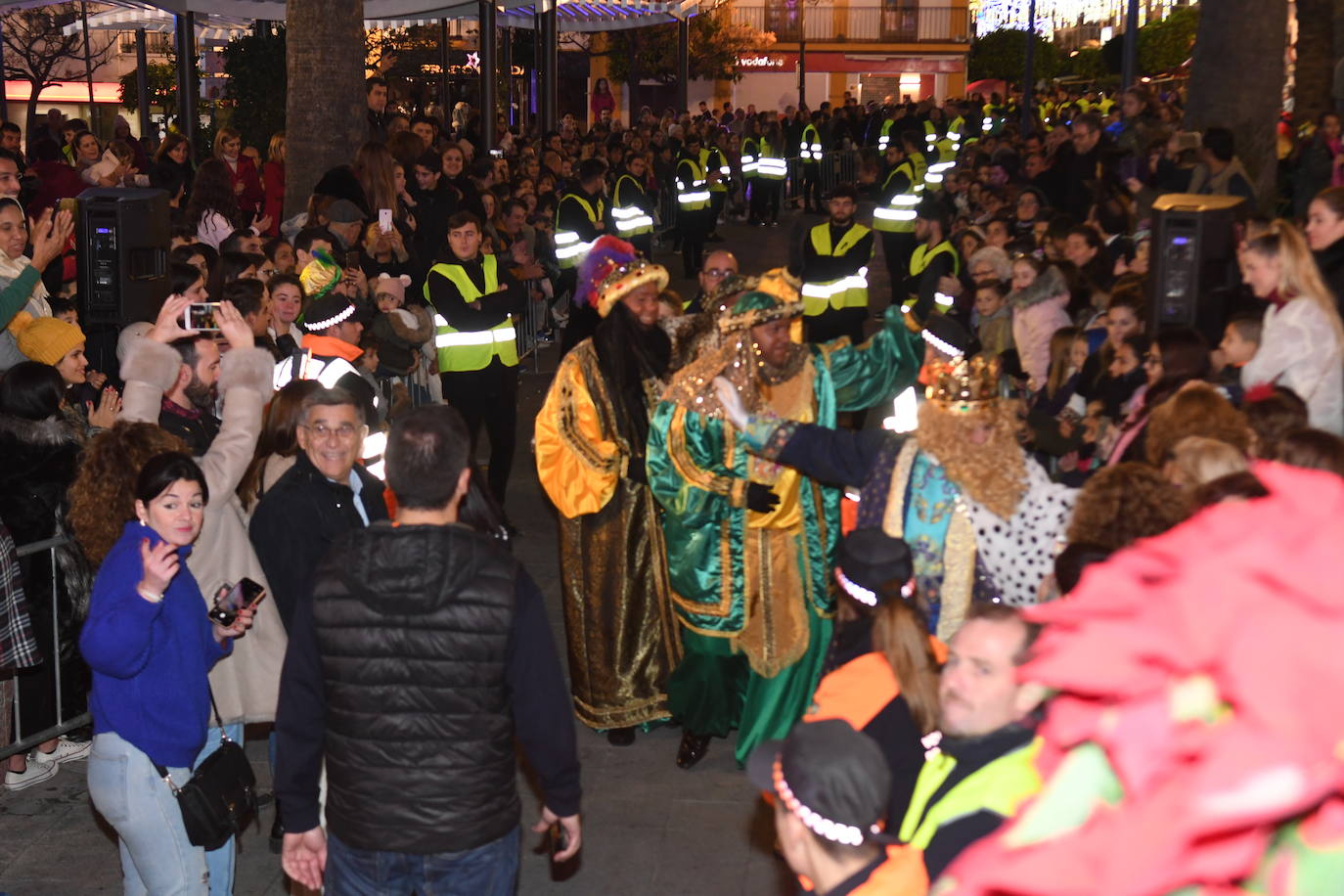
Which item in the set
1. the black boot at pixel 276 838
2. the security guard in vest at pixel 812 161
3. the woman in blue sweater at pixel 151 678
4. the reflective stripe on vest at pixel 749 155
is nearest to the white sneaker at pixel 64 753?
the black boot at pixel 276 838

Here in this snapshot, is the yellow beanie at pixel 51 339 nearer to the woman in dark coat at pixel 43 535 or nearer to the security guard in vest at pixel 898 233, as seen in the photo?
the woman in dark coat at pixel 43 535

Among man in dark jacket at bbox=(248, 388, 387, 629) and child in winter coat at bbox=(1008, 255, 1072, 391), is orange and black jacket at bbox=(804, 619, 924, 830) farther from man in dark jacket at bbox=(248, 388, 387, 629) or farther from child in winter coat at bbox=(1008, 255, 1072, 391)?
child in winter coat at bbox=(1008, 255, 1072, 391)

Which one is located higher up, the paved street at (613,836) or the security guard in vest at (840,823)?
the security guard in vest at (840,823)

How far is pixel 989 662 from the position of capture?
3281mm

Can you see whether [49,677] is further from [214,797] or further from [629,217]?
[629,217]

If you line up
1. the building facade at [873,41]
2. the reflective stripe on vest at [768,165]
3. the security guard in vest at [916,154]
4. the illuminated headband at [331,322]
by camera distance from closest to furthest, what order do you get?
1. the illuminated headband at [331,322]
2. the security guard in vest at [916,154]
3. the reflective stripe on vest at [768,165]
4. the building facade at [873,41]

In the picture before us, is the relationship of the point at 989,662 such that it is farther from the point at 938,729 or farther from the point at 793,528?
the point at 793,528

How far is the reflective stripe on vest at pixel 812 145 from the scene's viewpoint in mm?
27922

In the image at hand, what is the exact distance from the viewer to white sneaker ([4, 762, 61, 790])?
6348 mm

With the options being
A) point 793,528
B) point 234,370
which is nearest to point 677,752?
point 793,528

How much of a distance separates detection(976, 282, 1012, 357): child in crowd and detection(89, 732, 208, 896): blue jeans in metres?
6.55

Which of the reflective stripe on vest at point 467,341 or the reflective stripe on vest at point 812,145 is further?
the reflective stripe on vest at point 812,145

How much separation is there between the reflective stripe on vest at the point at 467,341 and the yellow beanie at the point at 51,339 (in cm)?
248

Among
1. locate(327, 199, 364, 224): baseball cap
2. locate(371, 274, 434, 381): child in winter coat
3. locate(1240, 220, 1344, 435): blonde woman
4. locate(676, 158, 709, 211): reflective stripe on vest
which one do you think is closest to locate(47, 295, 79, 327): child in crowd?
locate(371, 274, 434, 381): child in winter coat
